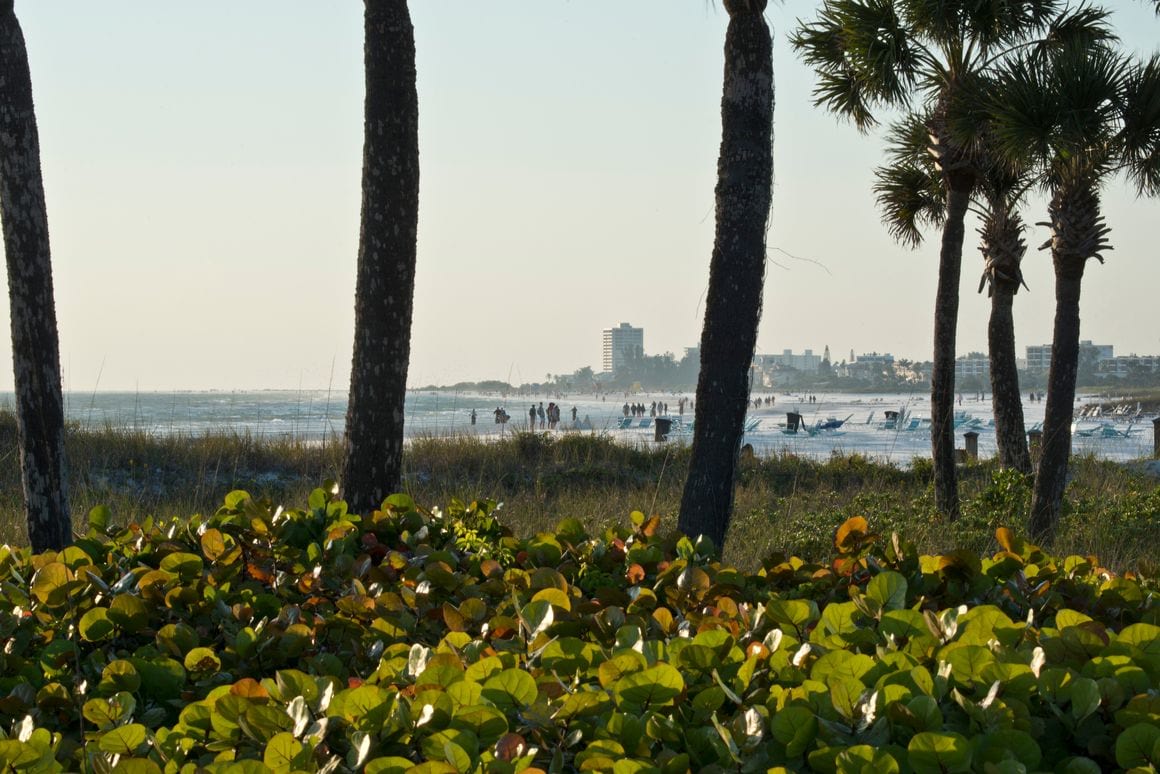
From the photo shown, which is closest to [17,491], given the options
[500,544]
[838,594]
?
[500,544]

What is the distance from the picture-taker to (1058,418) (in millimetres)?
9344

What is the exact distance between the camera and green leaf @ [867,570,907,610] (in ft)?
7.80

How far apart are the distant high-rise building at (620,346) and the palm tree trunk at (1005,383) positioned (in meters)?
133

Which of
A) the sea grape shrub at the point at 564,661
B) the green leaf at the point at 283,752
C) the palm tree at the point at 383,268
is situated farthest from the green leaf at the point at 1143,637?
the palm tree at the point at 383,268

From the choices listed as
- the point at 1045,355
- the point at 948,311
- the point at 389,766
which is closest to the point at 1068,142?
the point at 948,311

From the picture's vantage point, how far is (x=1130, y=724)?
180 centimetres

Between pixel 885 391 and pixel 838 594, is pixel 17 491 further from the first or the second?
pixel 885 391

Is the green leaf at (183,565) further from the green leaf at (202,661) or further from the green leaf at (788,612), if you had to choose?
the green leaf at (788,612)

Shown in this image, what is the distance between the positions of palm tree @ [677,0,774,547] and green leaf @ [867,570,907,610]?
3.76 m

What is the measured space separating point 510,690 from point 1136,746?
1.01 meters

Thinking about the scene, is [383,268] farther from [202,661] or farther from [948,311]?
[948,311]

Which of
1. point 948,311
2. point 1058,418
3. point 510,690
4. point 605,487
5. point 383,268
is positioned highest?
point 948,311

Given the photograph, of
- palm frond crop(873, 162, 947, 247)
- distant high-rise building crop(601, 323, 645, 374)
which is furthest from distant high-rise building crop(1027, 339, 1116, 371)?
palm frond crop(873, 162, 947, 247)

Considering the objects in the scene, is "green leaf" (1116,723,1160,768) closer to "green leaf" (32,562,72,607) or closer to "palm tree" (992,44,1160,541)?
"green leaf" (32,562,72,607)
